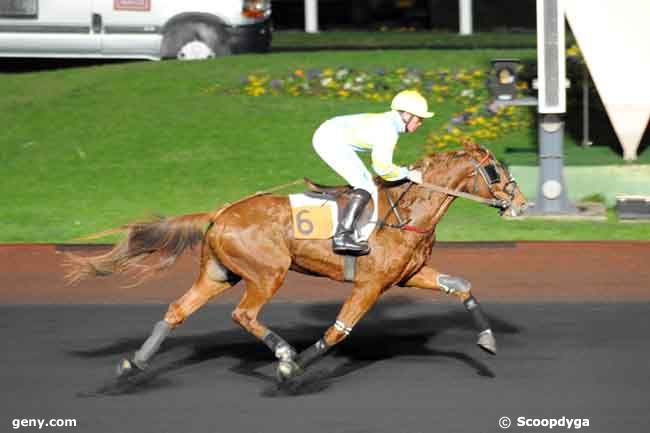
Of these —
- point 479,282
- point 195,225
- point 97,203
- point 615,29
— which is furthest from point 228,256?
point 615,29

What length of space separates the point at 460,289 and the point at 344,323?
0.98 m

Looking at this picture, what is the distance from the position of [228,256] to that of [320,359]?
4.23ft

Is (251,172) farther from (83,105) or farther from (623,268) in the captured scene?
(623,268)

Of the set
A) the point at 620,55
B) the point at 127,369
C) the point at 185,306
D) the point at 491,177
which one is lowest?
the point at 127,369

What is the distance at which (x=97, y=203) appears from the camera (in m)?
17.6

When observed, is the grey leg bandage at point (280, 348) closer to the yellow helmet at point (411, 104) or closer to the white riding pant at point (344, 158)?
the white riding pant at point (344, 158)

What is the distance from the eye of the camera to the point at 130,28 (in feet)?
74.5

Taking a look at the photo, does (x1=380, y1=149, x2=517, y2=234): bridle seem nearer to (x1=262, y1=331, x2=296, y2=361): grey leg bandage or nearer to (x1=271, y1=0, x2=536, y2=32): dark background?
(x1=262, y1=331, x2=296, y2=361): grey leg bandage

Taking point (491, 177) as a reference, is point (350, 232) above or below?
below

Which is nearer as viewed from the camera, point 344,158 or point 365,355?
point 344,158

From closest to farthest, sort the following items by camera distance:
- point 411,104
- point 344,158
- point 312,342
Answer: point 411,104, point 344,158, point 312,342

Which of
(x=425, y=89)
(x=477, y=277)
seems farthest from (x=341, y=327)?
(x=425, y=89)

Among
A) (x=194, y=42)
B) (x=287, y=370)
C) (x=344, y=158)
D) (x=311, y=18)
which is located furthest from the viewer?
(x=311, y=18)

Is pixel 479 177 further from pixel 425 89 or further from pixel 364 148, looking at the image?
pixel 425 89
